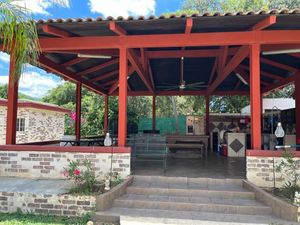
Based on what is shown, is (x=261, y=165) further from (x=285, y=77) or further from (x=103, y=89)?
(x=103, y=89)

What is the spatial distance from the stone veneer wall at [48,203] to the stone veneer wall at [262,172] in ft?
10.5

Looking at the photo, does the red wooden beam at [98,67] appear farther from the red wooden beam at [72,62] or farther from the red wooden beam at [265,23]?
the red wooden beam at [265,23]

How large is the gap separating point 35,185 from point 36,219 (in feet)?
3.50

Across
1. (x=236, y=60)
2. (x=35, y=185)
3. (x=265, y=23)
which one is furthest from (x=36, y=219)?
(x=236, y=60)

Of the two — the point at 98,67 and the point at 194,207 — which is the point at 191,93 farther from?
the point at 194,207

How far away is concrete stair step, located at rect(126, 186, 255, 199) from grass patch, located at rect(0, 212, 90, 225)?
3.80 ft

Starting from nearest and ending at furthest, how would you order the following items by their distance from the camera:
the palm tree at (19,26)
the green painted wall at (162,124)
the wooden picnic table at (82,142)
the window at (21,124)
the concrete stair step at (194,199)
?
the palm tree at (19,26)
the concrete stair step at (194,199)
the wooden picnic table at (82,142)
the window at (21,124)
the green painted wall at (162,124)

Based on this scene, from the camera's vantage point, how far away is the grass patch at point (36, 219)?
13.8ft

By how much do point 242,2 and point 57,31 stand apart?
57.0 feet

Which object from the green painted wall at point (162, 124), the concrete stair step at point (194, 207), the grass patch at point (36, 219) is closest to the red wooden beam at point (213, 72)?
the green painted wall at point (162, 124)

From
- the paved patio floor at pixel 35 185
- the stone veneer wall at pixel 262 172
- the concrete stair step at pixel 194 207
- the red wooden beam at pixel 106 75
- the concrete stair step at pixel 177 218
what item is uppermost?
the red wooden beam at pixel 106 75

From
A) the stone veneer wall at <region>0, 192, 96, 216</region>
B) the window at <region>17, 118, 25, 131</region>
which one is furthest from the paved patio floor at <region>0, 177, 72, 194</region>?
the window at <region>17, 118, 25, 131</region>

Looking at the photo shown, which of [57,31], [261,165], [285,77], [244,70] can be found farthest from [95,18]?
[285,77]

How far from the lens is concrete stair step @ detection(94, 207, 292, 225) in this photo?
4090 millimetres
